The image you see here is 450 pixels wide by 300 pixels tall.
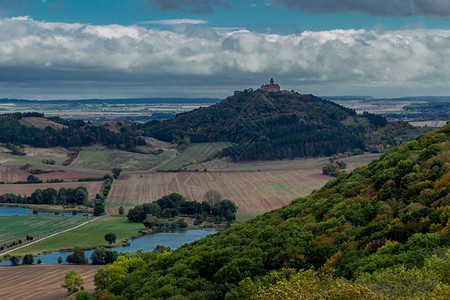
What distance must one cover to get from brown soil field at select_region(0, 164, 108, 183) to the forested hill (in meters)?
125

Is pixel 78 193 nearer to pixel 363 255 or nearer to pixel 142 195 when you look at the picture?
pixel 142 195

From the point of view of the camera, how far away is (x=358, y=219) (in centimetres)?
4253

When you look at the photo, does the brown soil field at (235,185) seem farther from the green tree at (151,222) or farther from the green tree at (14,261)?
the green tree at (14,261)

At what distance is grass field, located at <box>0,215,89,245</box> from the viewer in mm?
106875

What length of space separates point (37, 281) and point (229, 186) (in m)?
88.6

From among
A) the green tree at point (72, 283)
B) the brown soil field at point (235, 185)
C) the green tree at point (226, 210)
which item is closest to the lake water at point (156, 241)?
the green tree at point (226, 210)

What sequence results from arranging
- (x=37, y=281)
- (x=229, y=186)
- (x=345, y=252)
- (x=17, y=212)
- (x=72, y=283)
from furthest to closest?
(x=229, y=186), (x=17, y=212), (x=37, y=281), (x=72, y=283), (x=345, y=252)

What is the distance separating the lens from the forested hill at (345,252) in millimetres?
24319

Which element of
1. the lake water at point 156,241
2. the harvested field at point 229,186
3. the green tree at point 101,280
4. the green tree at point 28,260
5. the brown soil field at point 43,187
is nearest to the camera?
the green tree at point 101,280

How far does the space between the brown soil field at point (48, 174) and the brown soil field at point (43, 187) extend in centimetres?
897

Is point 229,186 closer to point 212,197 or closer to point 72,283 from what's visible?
point 212,197

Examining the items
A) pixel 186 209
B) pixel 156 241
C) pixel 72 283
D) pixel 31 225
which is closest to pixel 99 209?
pixel 31 225

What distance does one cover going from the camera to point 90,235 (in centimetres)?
10606

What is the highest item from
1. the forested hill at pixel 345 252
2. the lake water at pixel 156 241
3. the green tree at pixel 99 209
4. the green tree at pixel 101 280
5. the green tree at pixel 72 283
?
the forested hill at pixel 345 252
